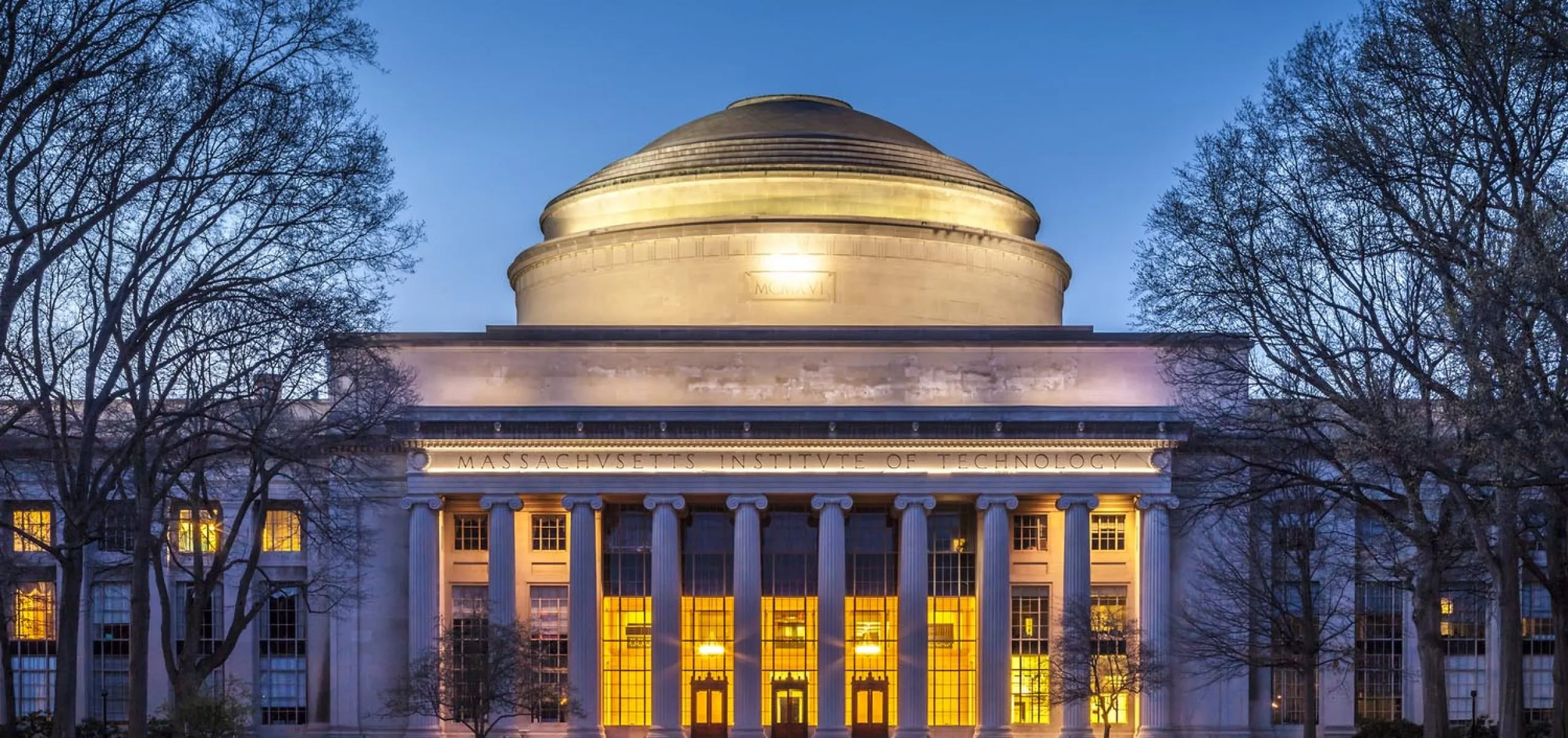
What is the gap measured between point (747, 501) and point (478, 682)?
38.0 ft

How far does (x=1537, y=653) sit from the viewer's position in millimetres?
63844

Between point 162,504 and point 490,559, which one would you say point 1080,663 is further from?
point 162,504

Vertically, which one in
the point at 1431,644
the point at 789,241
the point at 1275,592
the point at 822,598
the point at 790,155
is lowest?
the point at 822,598

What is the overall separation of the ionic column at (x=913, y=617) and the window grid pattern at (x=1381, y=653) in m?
15.0

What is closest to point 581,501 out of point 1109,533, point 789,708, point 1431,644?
point 789,708

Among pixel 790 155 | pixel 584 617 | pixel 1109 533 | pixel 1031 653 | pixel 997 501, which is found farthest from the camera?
pixel 790 155

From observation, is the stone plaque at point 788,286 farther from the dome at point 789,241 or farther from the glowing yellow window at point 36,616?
the glowing yellow window at point 36,616

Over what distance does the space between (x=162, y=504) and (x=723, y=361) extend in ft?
90.7

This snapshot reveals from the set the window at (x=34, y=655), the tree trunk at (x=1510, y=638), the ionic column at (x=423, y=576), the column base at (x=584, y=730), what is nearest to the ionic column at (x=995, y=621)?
A: the column base at (x=584, y=730)

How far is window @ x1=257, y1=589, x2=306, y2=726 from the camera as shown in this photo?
205ft

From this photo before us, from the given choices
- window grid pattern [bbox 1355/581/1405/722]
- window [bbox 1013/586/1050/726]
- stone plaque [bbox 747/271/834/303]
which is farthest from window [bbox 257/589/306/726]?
window grid pattern [bbox 1355/581/1405/722]

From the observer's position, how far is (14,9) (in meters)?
24.1

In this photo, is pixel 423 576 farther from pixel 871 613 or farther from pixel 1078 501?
pixel 1078 501

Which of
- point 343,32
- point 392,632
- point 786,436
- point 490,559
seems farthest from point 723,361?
point 343,32
